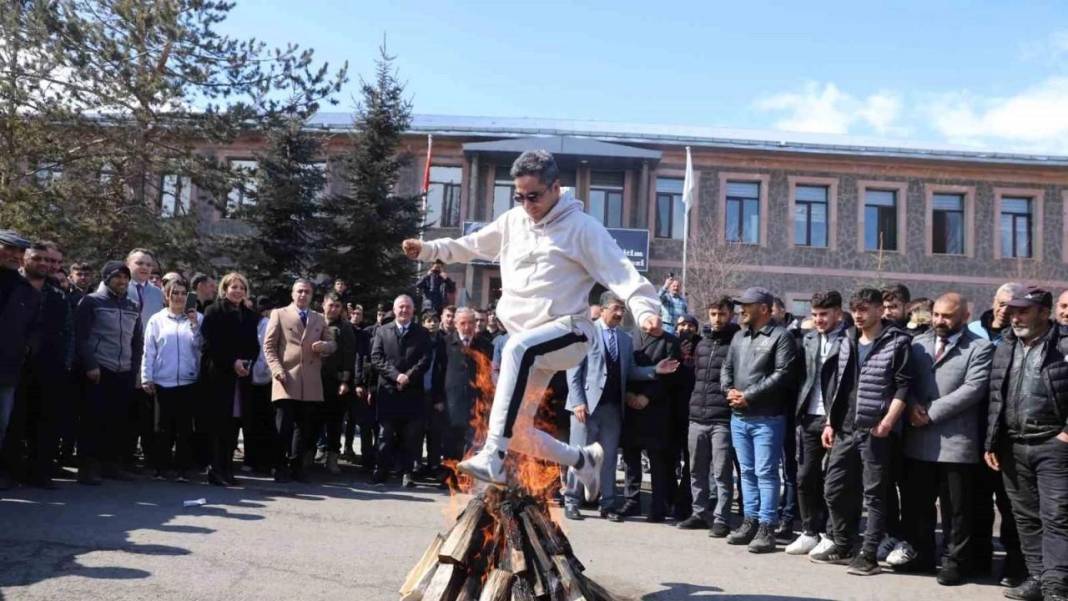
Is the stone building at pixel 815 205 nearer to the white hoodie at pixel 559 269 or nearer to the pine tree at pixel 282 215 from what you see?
the pine tree at pixel 282 215

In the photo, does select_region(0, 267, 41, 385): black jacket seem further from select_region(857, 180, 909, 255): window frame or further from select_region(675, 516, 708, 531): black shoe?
select_region(857, 180, 909, 255): window frame

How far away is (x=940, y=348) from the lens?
7129 millimetres

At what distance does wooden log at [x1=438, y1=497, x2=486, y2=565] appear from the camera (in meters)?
4.96

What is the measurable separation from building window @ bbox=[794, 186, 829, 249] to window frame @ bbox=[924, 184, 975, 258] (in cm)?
376

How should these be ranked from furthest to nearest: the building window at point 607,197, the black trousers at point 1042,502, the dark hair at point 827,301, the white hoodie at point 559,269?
the building window at point 607,197
the dark hair at point 827,301
the black trousers at point 1042,502
the white hoodie at point 559,269

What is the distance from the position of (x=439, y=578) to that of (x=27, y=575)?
2666 millimetres

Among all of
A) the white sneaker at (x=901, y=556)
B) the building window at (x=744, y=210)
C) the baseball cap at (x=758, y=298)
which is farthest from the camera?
the building window at (x=744, y=210)

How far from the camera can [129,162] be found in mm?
19109

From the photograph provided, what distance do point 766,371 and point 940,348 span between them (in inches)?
59.5

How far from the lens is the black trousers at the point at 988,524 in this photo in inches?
267

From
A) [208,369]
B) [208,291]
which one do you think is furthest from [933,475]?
[208,291]

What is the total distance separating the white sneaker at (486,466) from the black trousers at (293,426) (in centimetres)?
524

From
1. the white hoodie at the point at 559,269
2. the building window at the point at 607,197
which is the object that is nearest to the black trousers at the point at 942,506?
the white hoodie at the point at 559,269

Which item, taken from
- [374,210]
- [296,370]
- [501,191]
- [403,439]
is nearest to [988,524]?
[403,439]
